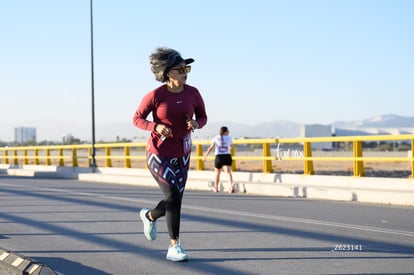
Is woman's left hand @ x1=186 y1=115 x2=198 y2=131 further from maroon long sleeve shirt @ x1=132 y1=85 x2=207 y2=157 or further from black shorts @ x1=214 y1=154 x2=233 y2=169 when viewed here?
black shorts @ x1=214 y1=154 x2=233 y2=169

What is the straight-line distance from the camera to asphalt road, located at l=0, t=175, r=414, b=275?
244 inches

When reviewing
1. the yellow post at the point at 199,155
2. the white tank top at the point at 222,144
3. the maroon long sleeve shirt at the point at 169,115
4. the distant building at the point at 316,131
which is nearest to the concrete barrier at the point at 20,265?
the maroon long sleeve shirt at the point at 169,115

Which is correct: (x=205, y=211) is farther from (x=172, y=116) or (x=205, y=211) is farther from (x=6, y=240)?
(x=172, y=116)

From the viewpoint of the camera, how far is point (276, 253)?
6.84 meters

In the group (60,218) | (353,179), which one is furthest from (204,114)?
(353,179)

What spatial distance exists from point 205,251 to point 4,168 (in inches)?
1116

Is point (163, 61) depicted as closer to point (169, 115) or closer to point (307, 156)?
point (169, 115)

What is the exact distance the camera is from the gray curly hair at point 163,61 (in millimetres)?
6332

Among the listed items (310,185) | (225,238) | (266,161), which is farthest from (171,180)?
(266,161)

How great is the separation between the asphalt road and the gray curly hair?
1688mm

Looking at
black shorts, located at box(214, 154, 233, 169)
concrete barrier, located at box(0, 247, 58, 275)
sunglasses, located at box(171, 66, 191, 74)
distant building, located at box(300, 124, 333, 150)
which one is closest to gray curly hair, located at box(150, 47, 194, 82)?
sunglasses, located at box(171, 66, 191, 74)

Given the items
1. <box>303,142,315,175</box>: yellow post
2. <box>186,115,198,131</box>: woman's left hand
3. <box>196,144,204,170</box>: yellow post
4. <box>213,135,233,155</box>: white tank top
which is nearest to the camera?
<box>186,115,198,131</box>: woman's left hand

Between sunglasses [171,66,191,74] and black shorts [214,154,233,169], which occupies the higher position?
sunglasses [171,66,191,74]

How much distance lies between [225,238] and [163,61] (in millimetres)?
2497
